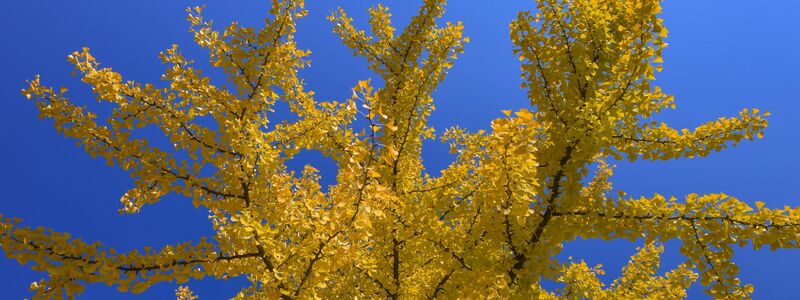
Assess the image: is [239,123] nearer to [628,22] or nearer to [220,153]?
[220,153]

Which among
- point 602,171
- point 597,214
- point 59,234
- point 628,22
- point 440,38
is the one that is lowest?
point 59,234

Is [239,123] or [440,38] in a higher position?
[440,38]

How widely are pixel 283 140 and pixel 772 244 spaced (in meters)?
4.14

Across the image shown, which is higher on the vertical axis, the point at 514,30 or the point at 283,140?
the point at 514,30

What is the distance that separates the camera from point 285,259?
3.44 m

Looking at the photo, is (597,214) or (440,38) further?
(440,38)

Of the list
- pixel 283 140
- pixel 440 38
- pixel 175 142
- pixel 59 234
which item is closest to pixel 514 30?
pixel 440 38

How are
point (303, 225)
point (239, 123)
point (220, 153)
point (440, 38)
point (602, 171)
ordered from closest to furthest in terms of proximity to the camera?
point (303, 225), point (239, 123), point (220, 153), point (440, 38), point (602, 171)

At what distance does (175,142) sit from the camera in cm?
443

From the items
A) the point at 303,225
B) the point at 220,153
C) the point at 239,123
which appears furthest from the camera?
the point at 220,153

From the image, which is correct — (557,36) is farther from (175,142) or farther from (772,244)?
(175,142)

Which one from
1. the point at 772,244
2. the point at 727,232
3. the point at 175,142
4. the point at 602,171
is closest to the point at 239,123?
the point at 175,142

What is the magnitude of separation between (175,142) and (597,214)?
3.79 metres

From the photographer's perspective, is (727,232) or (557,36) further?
(557,36)
